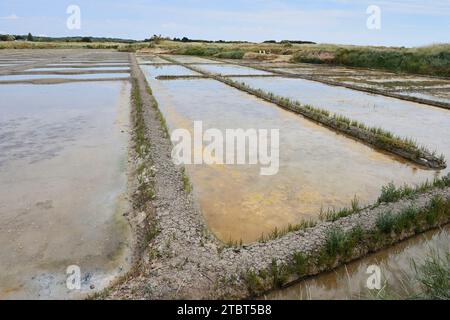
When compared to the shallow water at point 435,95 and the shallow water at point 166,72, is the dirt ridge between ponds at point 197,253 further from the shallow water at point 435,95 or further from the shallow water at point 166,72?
the shallow water at point 166,72

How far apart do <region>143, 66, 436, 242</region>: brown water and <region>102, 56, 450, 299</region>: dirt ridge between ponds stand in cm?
39

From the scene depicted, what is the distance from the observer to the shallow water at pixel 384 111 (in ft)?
28.5

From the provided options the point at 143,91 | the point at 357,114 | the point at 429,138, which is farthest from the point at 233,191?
the point at 143,91

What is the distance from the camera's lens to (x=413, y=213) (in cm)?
444

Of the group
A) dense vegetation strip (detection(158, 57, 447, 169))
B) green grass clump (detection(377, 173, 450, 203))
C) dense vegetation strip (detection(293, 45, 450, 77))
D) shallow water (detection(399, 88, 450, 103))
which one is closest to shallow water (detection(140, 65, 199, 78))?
dense vegetation strip (detection(158, 57, 447, 169))

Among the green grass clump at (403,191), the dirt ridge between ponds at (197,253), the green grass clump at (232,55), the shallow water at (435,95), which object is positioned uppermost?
the green grass clump at (232,55)

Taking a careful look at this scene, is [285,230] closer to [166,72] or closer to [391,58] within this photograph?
Answer: [166,72]

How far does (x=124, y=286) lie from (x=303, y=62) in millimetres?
34605

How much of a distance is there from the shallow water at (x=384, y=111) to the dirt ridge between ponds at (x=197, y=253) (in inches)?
137

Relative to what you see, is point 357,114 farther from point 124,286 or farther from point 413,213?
point 124,286

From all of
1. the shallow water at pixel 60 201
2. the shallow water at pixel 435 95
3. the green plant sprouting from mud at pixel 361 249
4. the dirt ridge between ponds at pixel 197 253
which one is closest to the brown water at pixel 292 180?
the dirt ridge between ponds at pixel 197 253

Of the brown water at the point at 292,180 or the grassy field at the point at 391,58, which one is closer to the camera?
the brown water at the point at 292,180

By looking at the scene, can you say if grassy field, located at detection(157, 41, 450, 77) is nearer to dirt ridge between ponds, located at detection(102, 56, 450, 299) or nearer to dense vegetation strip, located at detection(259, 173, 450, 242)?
dense vegetation strip, located at detection(259, 173, 450, 242)

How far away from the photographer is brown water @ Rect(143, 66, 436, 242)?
468 centimetres
